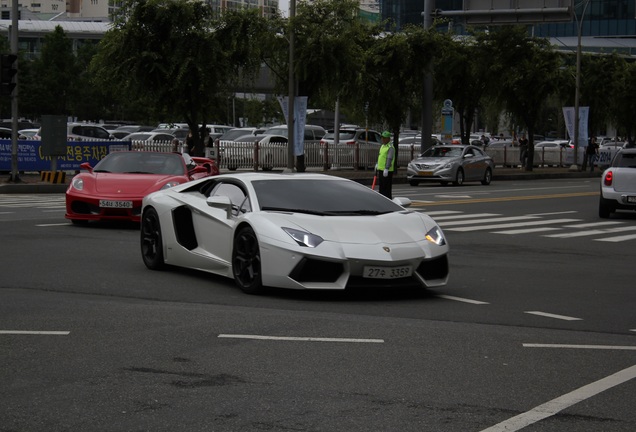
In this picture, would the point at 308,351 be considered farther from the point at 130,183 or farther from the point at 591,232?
the point at 591,232

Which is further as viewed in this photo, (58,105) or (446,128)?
(58,105)

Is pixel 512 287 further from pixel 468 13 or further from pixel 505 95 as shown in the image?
pixel 505 95

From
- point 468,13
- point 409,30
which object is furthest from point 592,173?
point 468,13

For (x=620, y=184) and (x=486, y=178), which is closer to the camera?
(x=620, y=184)

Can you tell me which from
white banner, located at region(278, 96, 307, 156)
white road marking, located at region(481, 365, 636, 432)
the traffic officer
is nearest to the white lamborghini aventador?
white road marking, located at region(481, 365, 636, 432)

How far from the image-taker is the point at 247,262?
11.0 meters

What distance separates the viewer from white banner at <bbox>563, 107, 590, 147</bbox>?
58281 millimetres

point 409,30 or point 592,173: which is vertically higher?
point 409,30

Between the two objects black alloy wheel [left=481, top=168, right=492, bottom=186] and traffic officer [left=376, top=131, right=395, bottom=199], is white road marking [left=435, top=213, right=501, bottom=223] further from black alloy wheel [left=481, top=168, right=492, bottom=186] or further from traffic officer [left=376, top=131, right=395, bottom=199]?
black alloy wheel [left=481, top=168, right=492, bottom=186]

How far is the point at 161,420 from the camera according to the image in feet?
19.2

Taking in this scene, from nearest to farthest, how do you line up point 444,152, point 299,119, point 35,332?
point 35,332, point 299,119, point 444,152

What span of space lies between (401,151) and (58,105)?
3776 cm

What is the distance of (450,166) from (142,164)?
2129 cm

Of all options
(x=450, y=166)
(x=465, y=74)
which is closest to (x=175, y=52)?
(x=450, y=166)
